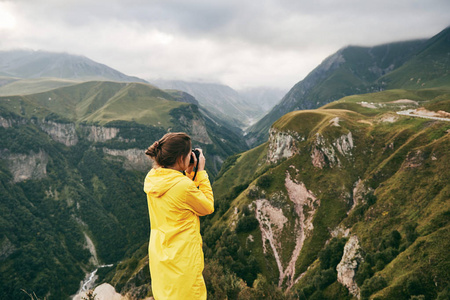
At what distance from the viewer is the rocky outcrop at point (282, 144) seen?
11850 cm

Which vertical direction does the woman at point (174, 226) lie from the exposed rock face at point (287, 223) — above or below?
above

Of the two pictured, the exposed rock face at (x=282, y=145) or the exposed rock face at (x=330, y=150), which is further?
the exposed rock face at (x=282, y=145)

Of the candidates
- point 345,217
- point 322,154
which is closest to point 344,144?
point 322,154

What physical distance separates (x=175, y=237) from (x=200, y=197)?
45.3 inches

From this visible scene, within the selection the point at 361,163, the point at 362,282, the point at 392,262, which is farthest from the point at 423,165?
the point at 362,282

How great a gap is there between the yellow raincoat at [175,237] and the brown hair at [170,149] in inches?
12.0

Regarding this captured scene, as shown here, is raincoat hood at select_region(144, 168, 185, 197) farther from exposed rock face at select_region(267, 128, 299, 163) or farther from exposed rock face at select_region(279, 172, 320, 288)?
exposed rock face at select_region(267, 128, 299, 163)

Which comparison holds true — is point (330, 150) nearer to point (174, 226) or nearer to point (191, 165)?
point (191, 165)

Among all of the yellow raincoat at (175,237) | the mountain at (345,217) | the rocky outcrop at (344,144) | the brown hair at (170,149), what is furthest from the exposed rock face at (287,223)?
the brown hair at (170,149)

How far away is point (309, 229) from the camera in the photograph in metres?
82.6

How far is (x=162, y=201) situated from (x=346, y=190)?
9225 cm

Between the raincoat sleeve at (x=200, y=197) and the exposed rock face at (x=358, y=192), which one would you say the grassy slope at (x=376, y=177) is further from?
the raincoat sleeve at (x=200, y=197)

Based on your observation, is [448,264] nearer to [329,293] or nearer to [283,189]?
[329,293]

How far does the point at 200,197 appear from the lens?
5.65m
